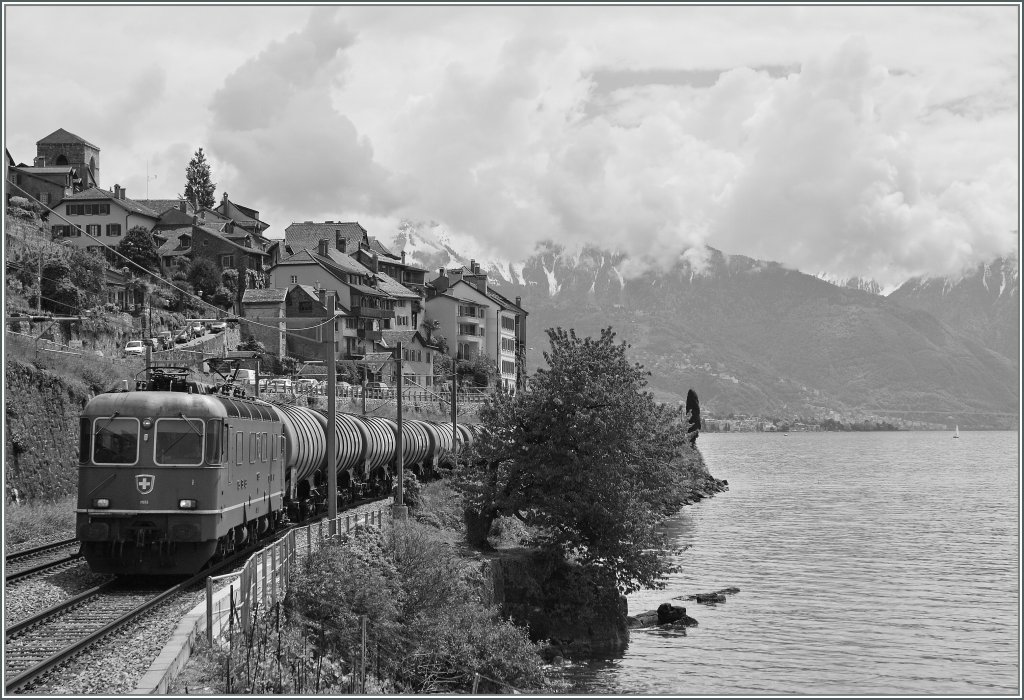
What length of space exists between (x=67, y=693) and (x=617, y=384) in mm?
33520

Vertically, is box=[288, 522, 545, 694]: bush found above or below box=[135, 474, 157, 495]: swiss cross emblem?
below

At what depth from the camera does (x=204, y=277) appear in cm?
11794

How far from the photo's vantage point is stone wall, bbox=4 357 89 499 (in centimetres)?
3819

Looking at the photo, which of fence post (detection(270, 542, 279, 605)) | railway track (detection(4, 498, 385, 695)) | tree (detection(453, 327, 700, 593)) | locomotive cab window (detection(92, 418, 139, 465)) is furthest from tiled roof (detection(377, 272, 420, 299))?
fence post (detection(270, 542, 279, 605))

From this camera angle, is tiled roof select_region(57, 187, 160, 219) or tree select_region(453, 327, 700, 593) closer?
tree select_region(453, 327, 700, 593)

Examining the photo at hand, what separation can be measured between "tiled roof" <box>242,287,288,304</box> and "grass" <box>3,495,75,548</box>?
2897 inches

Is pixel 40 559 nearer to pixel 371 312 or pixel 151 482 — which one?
pixel 151 482

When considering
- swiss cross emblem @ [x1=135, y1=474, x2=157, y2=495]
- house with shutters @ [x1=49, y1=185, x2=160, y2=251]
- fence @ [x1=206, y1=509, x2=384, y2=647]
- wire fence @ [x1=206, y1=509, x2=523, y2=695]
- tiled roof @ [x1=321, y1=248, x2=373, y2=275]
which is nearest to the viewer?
wire fence @ [x1=206, y1=509, x2=523, y2=695]

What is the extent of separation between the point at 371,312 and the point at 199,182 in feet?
236

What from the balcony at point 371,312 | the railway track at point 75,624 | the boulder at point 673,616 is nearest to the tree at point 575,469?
the boulder at point 673,616

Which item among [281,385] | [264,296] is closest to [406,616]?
[281,385]

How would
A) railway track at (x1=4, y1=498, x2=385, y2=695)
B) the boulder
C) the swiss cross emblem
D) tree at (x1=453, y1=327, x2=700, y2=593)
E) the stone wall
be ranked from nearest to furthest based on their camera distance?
railway track at (x1=4, y1=498, x2=385, y2=695) → the swiss cross emblem → the stone wall → tree at (x1=453, y1=327, x2=700, y2=593) → the boulder

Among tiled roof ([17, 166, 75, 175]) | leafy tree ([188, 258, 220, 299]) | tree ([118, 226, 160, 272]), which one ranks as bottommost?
leafy tree ([188, 258, 220, 299])

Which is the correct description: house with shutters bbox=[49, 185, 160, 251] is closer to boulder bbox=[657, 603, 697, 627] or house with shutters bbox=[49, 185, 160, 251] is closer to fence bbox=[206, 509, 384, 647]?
boulder bbox=[657, 603, 697, 627]
